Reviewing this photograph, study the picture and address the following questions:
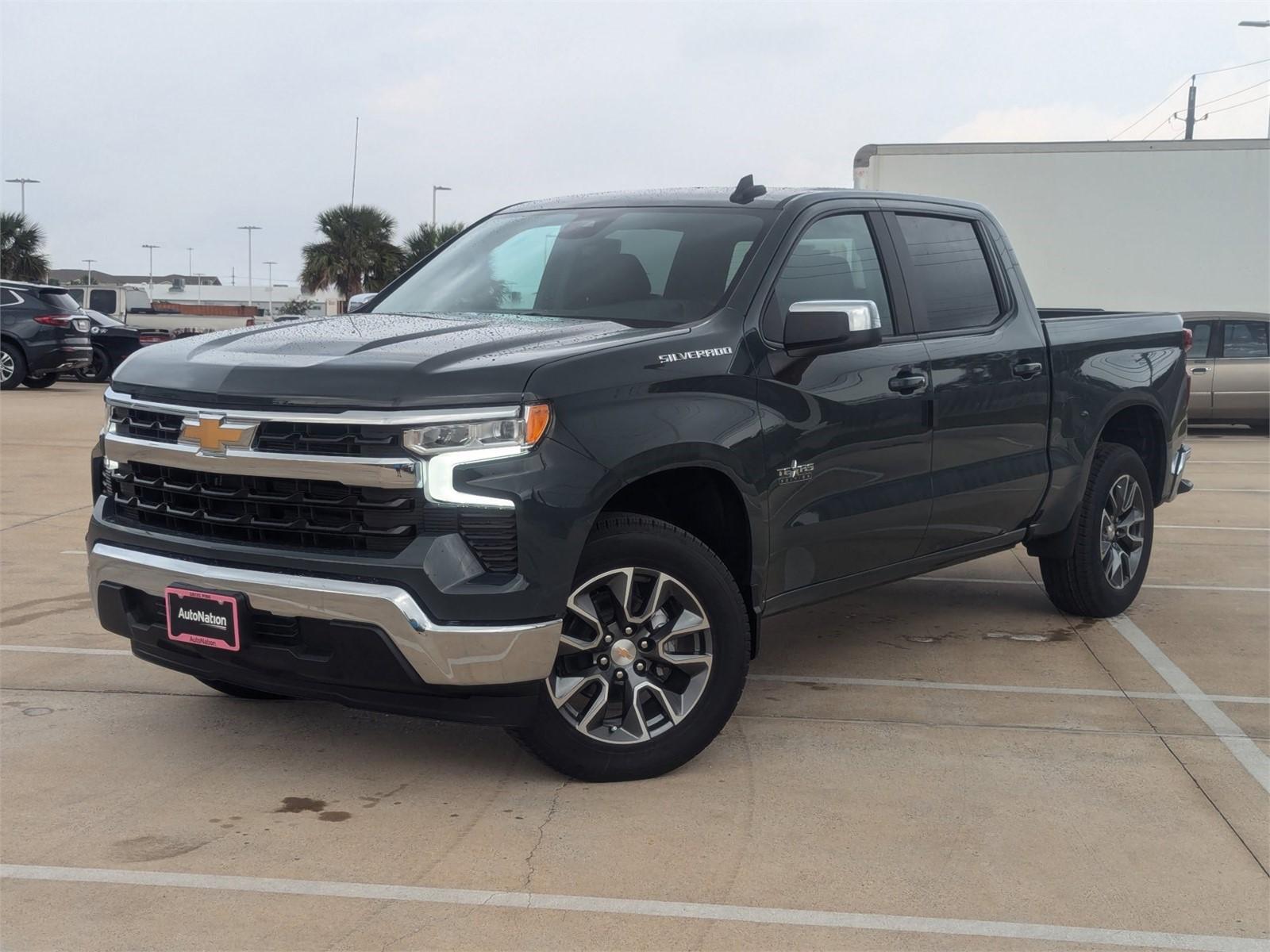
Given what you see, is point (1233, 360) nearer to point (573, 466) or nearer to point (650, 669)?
point (650, 669)

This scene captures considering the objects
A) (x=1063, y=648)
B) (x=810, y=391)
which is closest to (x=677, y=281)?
(x=810, y=391)

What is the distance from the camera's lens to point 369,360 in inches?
159

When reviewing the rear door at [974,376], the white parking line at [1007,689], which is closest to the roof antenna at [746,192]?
the rear door at [974,376]

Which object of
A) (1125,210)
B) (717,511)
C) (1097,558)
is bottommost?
(1097,558)

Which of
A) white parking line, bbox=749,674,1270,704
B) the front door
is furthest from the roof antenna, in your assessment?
white parking line, bbox=749,674,1270,704

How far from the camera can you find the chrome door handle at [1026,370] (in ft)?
19.4

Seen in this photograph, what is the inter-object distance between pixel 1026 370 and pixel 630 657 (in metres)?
2.60

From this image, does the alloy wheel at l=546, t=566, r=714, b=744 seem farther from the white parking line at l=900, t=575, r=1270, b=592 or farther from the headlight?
Answer: the white parking line at l=900, t=575, r=1270, b=592

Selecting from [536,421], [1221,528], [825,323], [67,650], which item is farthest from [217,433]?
[1221,528]

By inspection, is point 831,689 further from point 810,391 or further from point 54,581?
point 54,581

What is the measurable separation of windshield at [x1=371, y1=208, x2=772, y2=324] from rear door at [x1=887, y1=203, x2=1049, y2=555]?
94 centimetres

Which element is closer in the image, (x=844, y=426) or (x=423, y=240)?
(x=844, y=426)

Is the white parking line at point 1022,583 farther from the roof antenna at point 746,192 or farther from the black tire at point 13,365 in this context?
the black tire at point 13,365

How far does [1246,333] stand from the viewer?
1697cm
